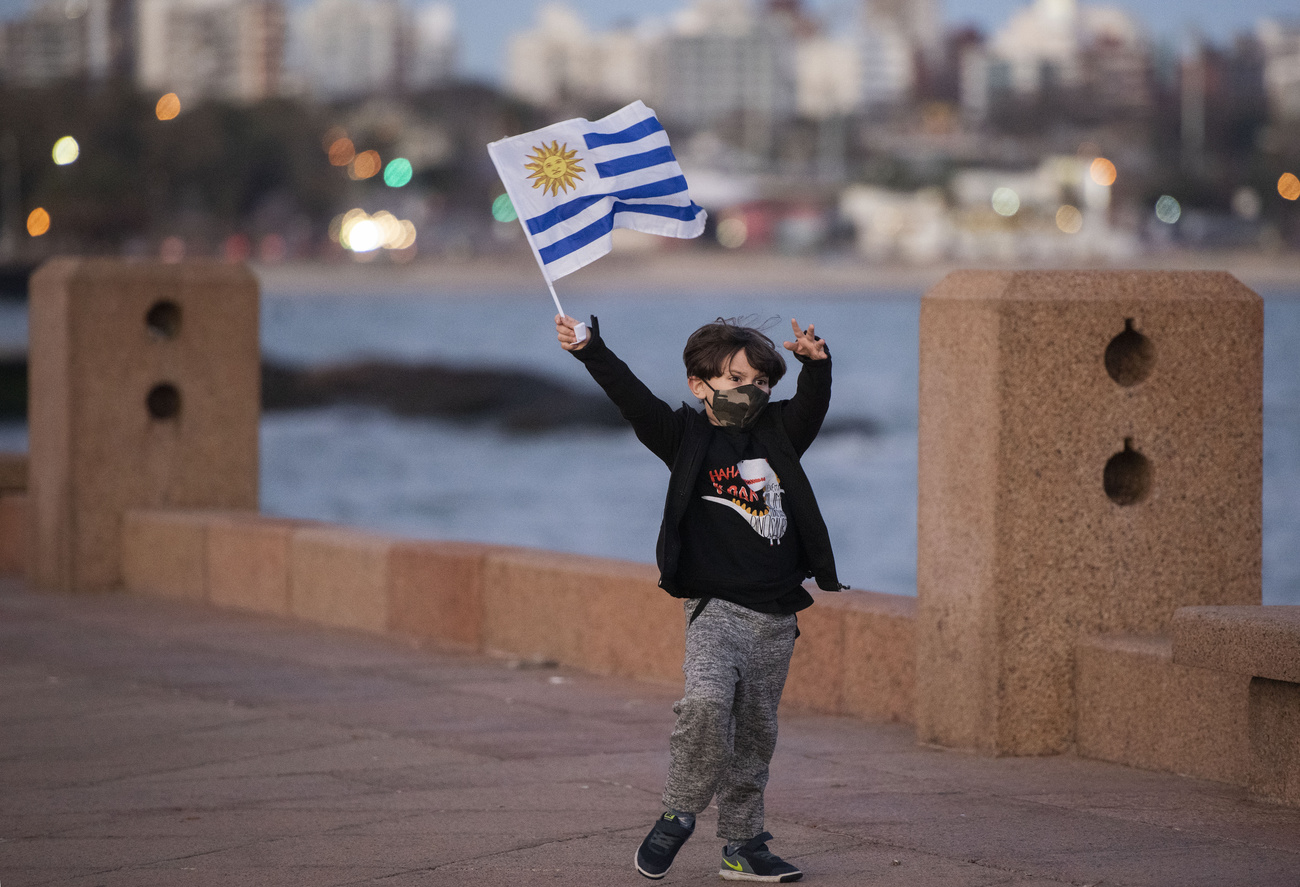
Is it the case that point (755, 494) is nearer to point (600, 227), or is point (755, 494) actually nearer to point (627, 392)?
point (627, 392)

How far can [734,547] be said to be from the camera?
14.9 feet

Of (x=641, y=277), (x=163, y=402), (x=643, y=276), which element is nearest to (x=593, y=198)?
(x=163, y=402)

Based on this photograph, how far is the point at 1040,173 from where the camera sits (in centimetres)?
16362

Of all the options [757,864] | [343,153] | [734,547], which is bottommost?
[757,864]

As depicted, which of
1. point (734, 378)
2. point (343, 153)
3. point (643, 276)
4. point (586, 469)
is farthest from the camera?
point (643, 276)

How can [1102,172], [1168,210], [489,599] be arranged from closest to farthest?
[489,599] < [1168,210] < [1102,172]

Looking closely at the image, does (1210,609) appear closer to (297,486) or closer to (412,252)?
(297,486)

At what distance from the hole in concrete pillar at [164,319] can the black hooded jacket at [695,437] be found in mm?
6595

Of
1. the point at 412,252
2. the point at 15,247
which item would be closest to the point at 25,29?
the point at 15,247

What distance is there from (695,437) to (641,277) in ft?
458

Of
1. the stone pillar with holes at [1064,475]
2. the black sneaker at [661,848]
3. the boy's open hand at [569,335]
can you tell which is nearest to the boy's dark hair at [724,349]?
the boy's open hand at [569,335]

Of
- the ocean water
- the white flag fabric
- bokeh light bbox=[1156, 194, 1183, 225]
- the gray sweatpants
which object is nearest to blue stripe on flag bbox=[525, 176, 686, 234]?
the white flag fabric

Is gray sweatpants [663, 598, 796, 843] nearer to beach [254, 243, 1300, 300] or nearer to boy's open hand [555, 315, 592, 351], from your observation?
boy's open hand [555, 315, 592, 351]

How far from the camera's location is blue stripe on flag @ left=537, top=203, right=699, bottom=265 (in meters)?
5.11
